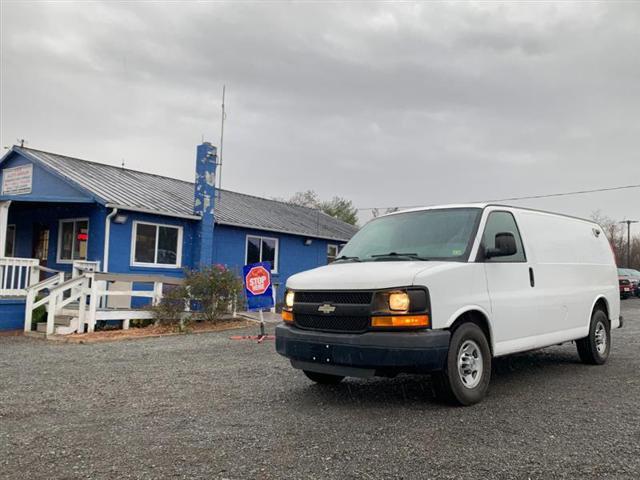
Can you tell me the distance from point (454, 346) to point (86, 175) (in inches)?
549

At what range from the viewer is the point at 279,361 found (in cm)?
764

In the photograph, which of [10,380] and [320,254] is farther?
[320,254]

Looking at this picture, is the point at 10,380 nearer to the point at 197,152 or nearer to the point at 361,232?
the point at 361,232

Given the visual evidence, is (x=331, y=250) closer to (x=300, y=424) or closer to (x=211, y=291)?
(x=211, y=291)

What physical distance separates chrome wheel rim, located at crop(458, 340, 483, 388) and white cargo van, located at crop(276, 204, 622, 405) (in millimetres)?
11

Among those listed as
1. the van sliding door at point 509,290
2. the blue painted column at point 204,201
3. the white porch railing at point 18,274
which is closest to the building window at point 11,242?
the white porch railing at point 18,274

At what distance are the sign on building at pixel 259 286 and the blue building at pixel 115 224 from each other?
2.42 metres

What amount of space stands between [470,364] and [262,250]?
14.4 metres

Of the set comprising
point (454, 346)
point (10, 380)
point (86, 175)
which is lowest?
point (10, 380)

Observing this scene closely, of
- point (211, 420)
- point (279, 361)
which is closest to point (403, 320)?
point (211, 420)

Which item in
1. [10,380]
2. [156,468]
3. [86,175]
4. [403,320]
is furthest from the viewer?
[86,175]

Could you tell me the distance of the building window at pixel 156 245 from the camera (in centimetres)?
1466

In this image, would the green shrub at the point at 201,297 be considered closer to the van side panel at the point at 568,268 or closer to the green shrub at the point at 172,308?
the green shrub at the point at 172,308

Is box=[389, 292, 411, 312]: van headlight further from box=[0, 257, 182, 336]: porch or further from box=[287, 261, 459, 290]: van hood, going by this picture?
box=[0, 257, 182, 336]: porch
